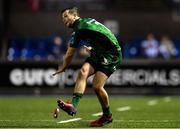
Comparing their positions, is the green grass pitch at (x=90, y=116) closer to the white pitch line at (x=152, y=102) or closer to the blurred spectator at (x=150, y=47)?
the white pitch line at (x=152, y=102)

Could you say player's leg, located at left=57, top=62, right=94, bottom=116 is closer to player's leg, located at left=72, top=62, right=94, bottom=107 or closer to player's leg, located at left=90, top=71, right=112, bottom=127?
player's leg, located at left=72, top=62, right=94, bottom=107

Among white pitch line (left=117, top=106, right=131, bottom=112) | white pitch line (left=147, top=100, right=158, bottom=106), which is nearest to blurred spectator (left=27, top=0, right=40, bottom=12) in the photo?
white pitch line (left=147, top=100, right=158, bottom=106)

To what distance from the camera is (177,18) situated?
31.5 meters

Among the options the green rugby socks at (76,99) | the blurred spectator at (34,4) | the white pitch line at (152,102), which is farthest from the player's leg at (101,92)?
the blurred spectator at (34,4)

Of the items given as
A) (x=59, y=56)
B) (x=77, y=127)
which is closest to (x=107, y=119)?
(x=77, y=127)

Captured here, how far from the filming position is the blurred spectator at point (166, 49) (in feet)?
95.0

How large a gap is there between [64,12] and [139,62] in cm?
1360

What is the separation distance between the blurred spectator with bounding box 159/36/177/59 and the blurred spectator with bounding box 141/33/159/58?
0.22 metres

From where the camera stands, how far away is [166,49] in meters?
29.3

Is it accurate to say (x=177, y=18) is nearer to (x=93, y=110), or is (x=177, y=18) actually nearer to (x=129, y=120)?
(x=93, y=110)

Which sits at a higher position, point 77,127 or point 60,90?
point 77,127

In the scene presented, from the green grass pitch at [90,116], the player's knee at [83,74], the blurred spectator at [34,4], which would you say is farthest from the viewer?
the blurred spectator at [34,4]

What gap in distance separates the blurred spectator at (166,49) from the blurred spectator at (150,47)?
221 mm

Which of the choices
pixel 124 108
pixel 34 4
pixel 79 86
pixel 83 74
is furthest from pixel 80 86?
pixel 34 4
